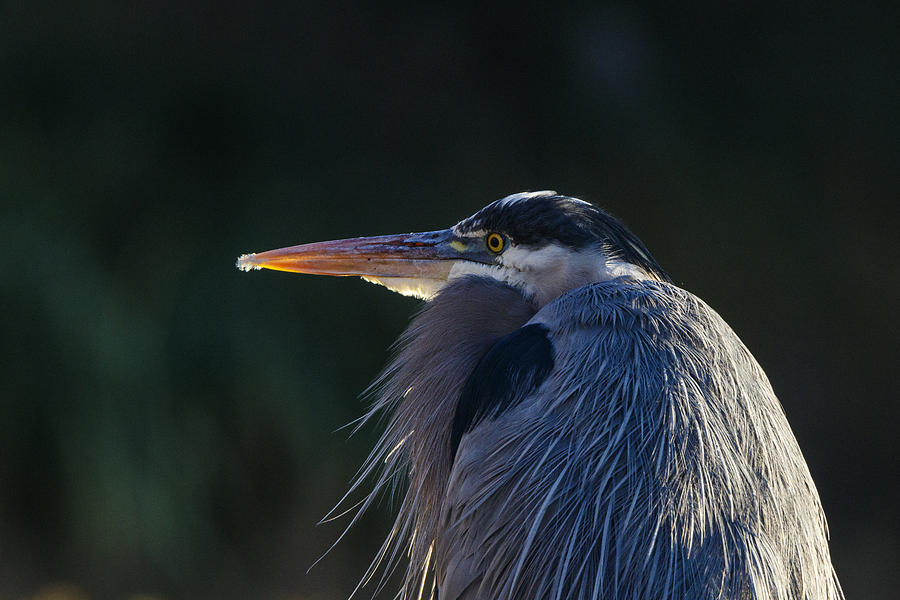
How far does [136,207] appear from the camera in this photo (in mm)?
3064

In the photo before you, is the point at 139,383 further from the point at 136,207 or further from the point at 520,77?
the point at 520,77

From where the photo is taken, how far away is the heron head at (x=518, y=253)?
1253mm

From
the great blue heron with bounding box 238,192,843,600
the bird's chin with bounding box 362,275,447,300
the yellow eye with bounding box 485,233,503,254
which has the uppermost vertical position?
the yellow eye with bounding box 485,233,503,254

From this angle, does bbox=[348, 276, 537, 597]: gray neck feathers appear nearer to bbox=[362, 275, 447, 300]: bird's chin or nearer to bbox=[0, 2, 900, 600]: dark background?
bbox=[362, 275, 447, 300]: bird's chin

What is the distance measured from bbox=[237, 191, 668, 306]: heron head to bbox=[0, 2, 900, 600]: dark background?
1.66 metres

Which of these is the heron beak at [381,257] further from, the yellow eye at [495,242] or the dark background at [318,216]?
the dark background at [318,216]

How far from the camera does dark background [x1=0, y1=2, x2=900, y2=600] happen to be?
9.45ft

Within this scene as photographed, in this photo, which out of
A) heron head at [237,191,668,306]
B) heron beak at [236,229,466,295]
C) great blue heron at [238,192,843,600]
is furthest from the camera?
heron beak at [236,229,466,295]

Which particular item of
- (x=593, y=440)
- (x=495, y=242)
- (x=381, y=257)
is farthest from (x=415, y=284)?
(x=593, y=440)

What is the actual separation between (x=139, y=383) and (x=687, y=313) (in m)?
2.23

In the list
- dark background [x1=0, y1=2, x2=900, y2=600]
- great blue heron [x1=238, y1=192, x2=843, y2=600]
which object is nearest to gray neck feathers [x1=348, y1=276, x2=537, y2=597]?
great blue heron [x1=238, y1=192, x2=843, y2=600]

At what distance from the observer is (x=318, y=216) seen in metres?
3.23

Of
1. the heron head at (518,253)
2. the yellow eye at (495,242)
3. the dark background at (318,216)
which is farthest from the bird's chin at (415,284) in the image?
the dark background at (318,216)

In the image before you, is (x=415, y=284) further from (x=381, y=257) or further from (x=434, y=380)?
(x=434, y=380)
